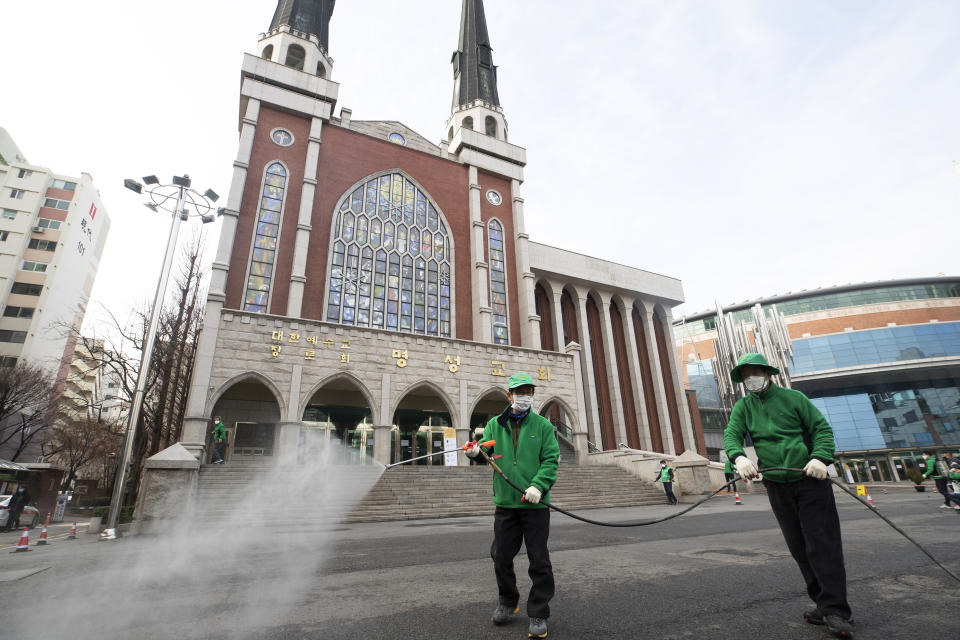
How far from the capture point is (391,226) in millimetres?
26641

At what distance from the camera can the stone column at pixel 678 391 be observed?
32.9m

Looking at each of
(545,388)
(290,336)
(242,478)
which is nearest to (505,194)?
(545,388)

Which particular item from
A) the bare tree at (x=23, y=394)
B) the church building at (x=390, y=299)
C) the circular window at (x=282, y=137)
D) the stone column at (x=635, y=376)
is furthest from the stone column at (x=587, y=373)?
the bare tree at (x=23, y=394)

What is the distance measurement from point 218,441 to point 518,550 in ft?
58.4

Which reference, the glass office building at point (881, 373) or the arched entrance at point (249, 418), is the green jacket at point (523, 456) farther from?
the glass office building at point (881, 373)

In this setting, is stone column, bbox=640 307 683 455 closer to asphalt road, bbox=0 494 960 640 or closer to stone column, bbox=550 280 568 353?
stone column, bbox=550 280 568 353

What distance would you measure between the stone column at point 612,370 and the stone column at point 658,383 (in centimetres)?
311

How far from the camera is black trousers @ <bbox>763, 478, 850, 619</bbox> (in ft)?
9.47

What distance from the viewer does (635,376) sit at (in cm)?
3253

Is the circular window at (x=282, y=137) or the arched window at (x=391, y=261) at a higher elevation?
the circular window at (x=282, y=137)

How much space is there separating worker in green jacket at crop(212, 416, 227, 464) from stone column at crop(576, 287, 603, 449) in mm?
19150

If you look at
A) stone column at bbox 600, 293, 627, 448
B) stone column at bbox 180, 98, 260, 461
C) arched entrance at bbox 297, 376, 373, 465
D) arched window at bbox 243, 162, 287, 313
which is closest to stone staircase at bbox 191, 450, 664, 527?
stone column at bbox 180, 98, 260, 461

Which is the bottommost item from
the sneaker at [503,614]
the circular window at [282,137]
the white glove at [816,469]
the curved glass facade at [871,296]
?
the sneaker at [503,614]

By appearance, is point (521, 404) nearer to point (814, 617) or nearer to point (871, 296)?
point (814, 617)
